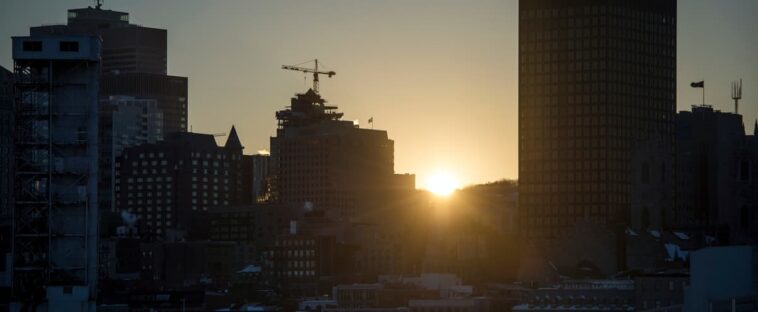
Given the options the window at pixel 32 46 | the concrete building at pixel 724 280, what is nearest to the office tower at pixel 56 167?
the window at pixel 32 46

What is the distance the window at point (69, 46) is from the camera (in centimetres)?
17300

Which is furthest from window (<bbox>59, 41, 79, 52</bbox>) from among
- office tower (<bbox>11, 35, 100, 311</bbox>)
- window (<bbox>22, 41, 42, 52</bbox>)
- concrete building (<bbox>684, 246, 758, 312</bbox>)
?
concrete building (<bbox>684, 246, 758, 312</bbox>)

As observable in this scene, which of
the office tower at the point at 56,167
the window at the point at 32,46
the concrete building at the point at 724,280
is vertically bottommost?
the concrete building at the point at 724,280

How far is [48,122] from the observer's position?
174 meters

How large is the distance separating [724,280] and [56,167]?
Result: 49.6m

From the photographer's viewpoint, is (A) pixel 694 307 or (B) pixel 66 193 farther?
(B) pixel 66 193

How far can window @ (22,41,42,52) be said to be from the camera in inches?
6806

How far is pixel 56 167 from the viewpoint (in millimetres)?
173625

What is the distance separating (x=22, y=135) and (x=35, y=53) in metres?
5.86

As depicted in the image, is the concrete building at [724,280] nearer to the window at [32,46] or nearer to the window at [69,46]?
the window at [69,46]

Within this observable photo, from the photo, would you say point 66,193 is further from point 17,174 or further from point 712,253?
point 712,253

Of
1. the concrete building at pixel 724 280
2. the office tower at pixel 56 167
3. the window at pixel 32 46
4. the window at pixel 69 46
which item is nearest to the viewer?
the concrete building at pixel 724 280

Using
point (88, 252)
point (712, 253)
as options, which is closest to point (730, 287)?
point (712, 253)

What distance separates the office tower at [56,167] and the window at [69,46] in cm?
7
